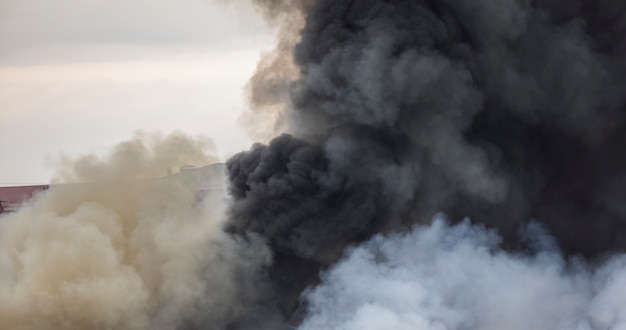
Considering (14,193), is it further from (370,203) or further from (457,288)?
(457,288)

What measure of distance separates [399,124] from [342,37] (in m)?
4.38

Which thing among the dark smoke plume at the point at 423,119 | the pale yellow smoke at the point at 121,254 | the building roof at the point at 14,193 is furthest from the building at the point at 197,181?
the dark smoke plume at the point at 423,119

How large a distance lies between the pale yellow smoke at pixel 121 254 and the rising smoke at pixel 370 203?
8cm

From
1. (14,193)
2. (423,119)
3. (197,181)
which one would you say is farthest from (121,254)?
(14,193)

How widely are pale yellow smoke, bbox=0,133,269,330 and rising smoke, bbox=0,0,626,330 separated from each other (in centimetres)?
8

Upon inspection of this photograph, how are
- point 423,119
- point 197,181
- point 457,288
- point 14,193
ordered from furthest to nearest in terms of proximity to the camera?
point 14,193, point 197,181, point 423,119, point 457,288

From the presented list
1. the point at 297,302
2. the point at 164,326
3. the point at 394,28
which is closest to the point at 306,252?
the point at 297,302

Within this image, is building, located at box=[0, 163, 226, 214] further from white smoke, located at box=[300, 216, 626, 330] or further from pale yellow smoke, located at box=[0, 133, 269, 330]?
white smoke, located at box=[300, 216, 626, 330]

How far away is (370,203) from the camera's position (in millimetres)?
47906

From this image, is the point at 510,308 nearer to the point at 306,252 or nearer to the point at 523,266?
the point at 523,266

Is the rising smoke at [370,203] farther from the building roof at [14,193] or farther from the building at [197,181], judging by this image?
the building roof at [14,193]

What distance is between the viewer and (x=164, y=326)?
4644 cm

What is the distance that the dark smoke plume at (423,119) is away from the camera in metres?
47.1

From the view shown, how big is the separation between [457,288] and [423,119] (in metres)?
7.21
